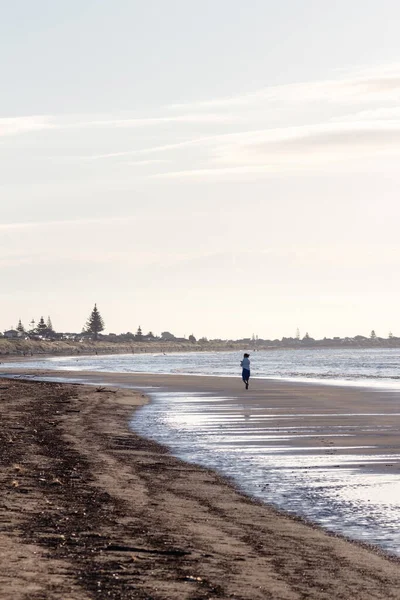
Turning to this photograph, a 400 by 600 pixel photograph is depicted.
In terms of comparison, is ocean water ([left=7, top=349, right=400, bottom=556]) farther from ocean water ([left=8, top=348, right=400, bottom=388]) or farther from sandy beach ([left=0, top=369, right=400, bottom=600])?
ocean water ([left=8, top=348, right=400, bottom=388])

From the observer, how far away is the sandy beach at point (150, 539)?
8.80m

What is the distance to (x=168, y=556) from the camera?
10039mm

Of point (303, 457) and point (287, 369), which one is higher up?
point (287, 369)

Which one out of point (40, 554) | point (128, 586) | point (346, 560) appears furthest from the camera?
point (346, 560)

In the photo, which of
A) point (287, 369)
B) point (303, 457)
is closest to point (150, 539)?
point (303, 457)

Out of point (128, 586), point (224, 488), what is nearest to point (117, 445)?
point (224, 488)

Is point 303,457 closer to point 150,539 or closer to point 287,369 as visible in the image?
point 150,539

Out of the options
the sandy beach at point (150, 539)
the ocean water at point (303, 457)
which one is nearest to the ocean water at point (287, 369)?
the ocean water at point (303, 457)

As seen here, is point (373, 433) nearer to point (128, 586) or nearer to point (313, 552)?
point (313, 552)

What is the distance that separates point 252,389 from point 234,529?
38.6 metres

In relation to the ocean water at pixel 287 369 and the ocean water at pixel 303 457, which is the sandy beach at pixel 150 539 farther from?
the ocean water at pixel 287 369

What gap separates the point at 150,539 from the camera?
11.0 m

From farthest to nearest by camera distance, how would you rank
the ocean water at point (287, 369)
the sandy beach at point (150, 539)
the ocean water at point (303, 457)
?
the ocean water at point (287, 369) → the ocean water at point (303, 457) → the sandy beach at point (150, 539)

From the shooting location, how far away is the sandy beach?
28.9ft
